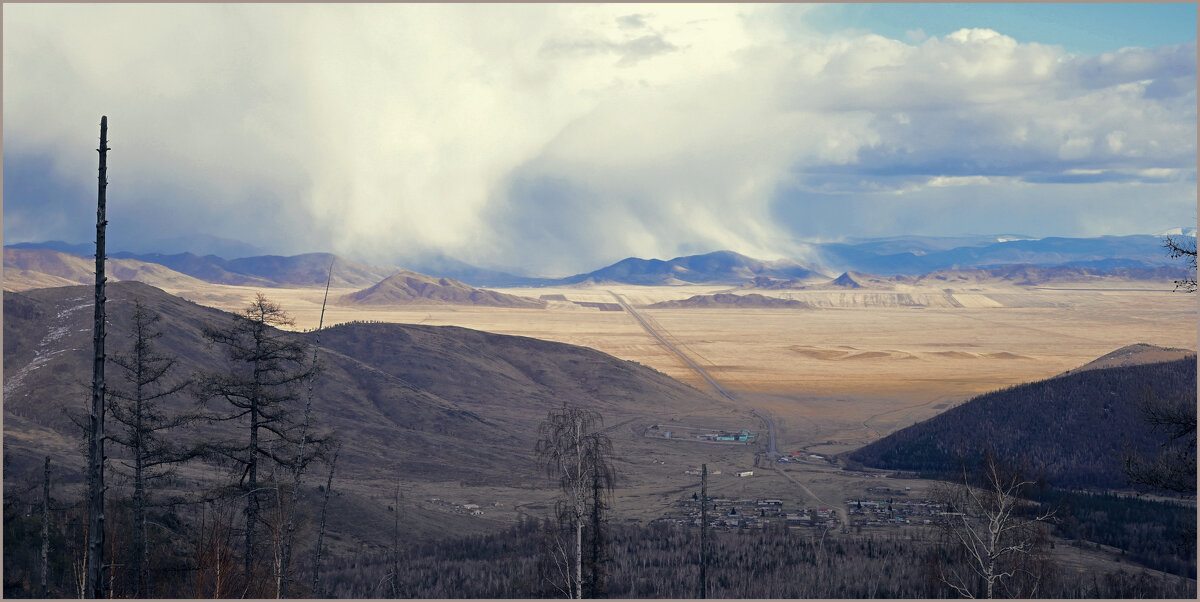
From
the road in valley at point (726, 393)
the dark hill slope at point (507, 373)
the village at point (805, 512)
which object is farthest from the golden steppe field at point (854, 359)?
the village at point (805, 512)

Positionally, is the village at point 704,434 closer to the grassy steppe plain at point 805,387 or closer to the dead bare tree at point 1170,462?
the grassy steppe plain at point 805,387

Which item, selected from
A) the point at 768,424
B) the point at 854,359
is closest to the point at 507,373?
the point at 768,424

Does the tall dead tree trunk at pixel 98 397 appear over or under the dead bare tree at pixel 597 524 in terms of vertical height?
over

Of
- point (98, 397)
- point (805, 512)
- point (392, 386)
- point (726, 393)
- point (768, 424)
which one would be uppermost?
point (98, 397)

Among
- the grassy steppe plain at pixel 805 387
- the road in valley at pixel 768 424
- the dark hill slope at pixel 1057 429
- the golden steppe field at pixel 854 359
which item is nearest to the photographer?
the road in valley at pixel 768 424

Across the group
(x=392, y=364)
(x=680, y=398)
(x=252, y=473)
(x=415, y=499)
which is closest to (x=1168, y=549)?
(x=252, y=473)

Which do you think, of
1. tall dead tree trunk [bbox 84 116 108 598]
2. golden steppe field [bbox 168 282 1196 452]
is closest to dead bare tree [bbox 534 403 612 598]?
tall dead tree trunk [bbox 84 116 108 598]

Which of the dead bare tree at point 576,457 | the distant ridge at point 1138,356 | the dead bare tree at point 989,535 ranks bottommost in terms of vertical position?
the dead bare tree at point 989,535

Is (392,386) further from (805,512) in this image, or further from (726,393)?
(805,512)

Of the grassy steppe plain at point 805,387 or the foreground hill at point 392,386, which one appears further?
the foreground hill at point 392,386

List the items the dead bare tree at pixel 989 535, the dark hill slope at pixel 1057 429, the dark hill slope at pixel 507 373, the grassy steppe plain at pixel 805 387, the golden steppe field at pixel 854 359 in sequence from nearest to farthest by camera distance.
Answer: the dead bare tree at pixel 989 535 < the dark hill slope at pixel 1057 429 < the grassy steppe plain at pixel 805 387 < the golden steppe field at pixel 854 359 < the dark hill slope at pixel 507 373
